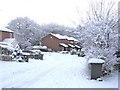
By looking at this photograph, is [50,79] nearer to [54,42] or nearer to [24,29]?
[24,29]

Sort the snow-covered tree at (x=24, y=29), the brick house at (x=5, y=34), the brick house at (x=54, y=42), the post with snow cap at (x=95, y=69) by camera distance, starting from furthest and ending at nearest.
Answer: the brick house at (x=54, y=42) → the snow-covered tree at (x=24, y=29) → the brick house at (x=5, y=34) → the post with snow cap at (x=95, y=69)

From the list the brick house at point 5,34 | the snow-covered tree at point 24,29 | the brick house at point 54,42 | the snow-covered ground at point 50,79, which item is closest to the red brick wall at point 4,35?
the brick house at point 5,34

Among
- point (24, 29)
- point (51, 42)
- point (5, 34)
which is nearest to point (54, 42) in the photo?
point (51, 42)

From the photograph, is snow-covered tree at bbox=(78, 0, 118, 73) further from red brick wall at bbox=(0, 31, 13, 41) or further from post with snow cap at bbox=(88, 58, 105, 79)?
red brick wall at bbox=(0, 31, 13, 41)

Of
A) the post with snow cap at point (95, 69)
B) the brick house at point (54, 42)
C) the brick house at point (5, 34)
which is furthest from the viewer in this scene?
the brick house at point (54, 42)

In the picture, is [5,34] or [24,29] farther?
[24,29]

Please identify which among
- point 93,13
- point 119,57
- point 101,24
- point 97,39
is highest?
point 93,13

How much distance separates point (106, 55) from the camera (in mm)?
15211

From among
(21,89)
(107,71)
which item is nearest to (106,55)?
(107,71)

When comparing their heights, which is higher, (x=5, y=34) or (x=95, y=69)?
(x=5, y=34)

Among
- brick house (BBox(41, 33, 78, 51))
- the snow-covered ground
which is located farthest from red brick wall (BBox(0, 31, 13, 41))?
the snow-covered ground

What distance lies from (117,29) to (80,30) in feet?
9.95

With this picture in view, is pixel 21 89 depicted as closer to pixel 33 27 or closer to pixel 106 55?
pixel 106 55

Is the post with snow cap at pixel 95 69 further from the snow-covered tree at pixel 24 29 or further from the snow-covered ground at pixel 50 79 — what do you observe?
the snow-covered tree at pixel 24 29
